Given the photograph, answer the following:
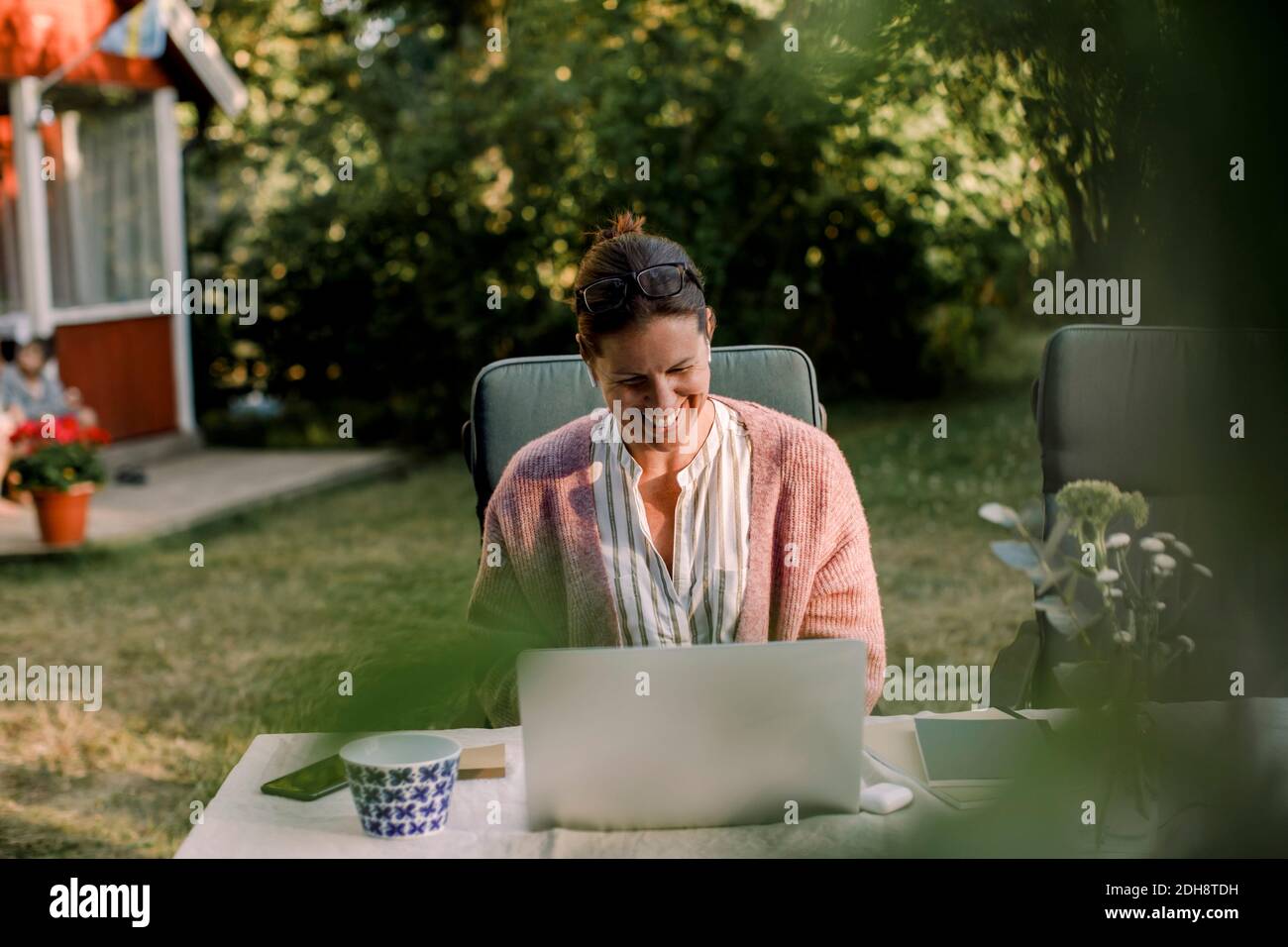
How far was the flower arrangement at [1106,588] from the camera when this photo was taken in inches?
40.8

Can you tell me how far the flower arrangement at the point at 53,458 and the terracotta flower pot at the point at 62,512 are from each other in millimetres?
33

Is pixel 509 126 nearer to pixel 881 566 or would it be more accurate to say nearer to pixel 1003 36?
pixel 881 566

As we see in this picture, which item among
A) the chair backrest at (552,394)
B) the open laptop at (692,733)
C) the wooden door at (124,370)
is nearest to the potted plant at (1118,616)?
the open laptop at (692,733)

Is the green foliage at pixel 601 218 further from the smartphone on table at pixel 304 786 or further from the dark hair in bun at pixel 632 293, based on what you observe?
the smartphone on table at pixel 304 786

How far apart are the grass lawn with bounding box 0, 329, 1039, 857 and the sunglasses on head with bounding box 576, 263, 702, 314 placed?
0.59m

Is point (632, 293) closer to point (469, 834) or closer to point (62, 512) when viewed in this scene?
point (469, 834)

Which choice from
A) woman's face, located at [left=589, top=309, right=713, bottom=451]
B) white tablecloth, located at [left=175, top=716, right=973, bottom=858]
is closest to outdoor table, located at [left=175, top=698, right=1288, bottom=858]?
white tablecloth, located at [left=175, top=716, right=973, bottom=858]

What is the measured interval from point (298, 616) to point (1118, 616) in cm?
456

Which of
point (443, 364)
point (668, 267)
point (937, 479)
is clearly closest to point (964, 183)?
point (937, 479)

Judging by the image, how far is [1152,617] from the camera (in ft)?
4.19

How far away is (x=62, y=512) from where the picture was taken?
6.40 metres

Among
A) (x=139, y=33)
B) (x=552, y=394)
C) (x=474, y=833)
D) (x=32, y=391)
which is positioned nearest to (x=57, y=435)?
(x=32, y=391)

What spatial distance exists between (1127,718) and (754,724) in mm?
484

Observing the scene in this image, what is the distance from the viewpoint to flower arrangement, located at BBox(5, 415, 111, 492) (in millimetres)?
6285
